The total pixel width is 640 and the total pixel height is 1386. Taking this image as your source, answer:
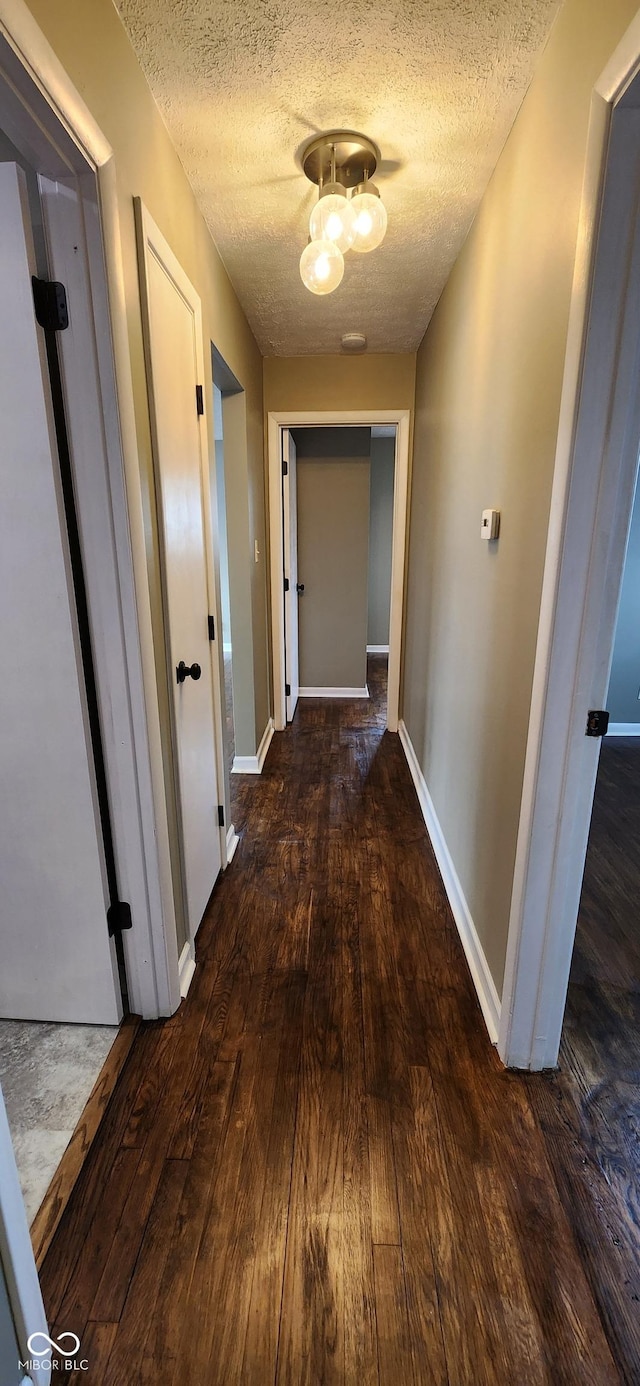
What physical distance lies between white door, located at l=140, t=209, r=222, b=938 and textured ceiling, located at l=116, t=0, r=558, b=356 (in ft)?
1.07

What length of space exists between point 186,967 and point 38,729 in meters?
0.86

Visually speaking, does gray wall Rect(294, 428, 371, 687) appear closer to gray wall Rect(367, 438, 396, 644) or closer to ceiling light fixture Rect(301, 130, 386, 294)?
gray wall Rect(367, 438, 396, 644)

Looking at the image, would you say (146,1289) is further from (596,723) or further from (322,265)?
(322,265)

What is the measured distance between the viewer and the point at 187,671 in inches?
65.4

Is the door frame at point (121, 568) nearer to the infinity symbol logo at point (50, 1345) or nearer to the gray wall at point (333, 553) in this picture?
the infinity symbol logo at point (50, 1345)

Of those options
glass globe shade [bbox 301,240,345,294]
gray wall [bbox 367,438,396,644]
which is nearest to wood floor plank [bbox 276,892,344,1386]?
glass globe shade [bbox 301,240,345,294]

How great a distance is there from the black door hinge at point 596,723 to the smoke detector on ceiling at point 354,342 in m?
2.63

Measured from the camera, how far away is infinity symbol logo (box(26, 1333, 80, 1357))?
87 cm

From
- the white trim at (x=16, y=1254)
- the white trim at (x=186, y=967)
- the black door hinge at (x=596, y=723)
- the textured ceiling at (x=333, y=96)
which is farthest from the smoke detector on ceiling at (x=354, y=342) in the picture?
the white trim at (x=16, y=1254)

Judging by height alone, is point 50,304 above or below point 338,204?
below

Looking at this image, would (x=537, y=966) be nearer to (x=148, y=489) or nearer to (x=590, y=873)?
(x=590, y=873)

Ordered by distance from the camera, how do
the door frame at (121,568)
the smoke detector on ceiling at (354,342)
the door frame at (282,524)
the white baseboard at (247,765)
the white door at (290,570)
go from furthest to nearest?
the white door at (290,570)
the door frame at (282,524)
the white baseboard at (247,765)
the smoke detector on ceiling at (354,342)
the door frame at (121,568)

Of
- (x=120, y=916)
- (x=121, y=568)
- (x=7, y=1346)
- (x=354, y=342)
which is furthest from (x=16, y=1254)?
(x=354, y=342)

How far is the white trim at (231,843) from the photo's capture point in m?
2.38
